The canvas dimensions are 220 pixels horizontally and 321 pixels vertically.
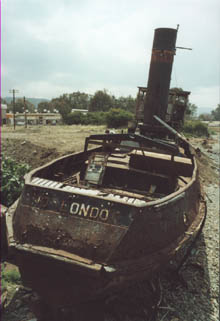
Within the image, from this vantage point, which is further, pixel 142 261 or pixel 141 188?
pixel 141 188

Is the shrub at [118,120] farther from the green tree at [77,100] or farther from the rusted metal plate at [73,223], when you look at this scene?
the green tree at [77,100]

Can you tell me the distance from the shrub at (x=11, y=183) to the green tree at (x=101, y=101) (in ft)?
175

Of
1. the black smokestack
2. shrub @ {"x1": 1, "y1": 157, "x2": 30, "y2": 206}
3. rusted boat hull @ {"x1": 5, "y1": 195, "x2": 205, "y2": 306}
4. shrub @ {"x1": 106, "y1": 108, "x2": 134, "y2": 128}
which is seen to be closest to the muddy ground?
rusted boat hull @ {"x1": 5, "y1": 195, "x2": 205, "y2": 306}

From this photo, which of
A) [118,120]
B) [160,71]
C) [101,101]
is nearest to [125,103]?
[101,101]

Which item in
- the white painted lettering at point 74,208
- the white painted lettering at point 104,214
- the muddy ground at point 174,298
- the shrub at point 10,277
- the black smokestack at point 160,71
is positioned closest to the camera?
the white painted lettering at point 104,214

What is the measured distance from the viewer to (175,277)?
5430 millimetres

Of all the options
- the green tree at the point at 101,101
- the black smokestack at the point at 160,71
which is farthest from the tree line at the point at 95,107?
the black smokestack at the point at 160,71

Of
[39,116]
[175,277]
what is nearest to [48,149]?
[175,277]

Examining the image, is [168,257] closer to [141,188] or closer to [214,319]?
[214,319]

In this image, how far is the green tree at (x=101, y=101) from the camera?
61.9m

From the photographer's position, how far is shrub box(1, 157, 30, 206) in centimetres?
912

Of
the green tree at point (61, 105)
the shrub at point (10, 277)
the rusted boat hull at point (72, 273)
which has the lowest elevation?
the shrub at point (10, 277)

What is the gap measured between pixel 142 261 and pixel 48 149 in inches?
466

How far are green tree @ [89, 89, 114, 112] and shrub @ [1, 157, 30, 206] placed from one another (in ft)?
175
